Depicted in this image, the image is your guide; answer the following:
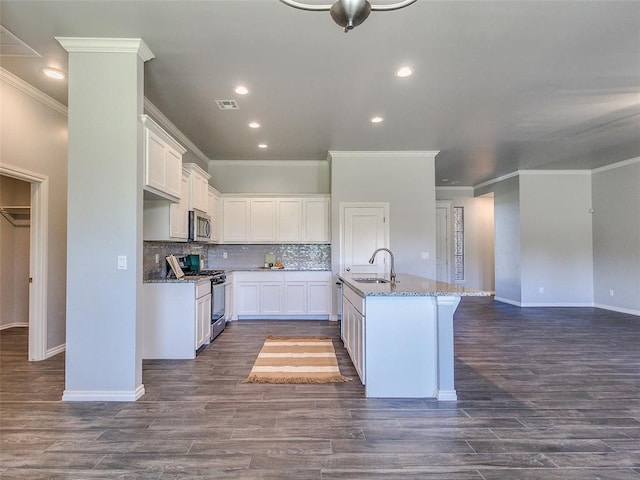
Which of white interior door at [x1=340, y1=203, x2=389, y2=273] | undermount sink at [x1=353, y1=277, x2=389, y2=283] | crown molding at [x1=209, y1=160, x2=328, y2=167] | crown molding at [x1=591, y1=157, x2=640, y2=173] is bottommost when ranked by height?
undermount sink at [x1=353, y1=277, x2=389, y2=283]

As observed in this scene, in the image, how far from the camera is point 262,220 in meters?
6.28

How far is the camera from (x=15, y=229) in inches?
215

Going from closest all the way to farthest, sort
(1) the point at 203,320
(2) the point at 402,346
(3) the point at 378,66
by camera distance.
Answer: (2) the point at 402,346 < (3) the point at 378,66 < (1) the point at 203,320

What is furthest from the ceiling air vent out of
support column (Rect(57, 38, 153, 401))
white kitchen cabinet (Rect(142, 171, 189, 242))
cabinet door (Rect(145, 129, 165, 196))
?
white kitchen cabinet (Rect(142, 171, 189, 242))

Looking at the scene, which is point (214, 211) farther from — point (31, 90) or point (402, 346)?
point (402, 346)

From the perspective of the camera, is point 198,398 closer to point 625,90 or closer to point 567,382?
point 567,382

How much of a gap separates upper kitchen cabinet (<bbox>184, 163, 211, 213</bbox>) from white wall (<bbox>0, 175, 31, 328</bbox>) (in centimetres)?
264

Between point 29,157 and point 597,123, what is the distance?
22.5ft

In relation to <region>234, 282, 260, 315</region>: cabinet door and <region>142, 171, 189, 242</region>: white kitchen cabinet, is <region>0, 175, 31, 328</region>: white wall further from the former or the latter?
<region>234, 282, 260, 315</region>: cabinet door

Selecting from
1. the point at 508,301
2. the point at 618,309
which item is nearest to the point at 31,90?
the point at 508,301

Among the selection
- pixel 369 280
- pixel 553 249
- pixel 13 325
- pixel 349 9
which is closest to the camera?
pixel 349 9

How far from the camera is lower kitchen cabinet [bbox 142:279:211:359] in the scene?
3840 millimetres

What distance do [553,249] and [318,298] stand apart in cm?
517

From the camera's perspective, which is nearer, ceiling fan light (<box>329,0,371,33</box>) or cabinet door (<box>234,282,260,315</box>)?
ceiling fan light (<box>329,0,371,33</box>)
